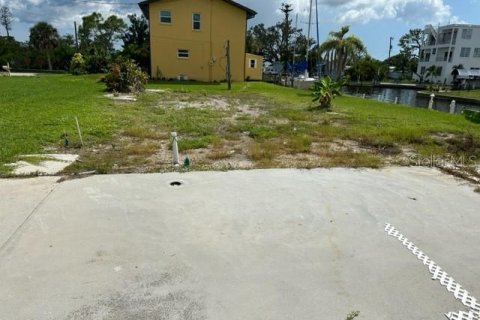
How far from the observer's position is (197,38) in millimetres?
27719

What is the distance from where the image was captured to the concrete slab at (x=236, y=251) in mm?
2605

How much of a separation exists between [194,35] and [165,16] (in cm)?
251

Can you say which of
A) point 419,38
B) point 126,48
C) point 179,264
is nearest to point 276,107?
point 179,264

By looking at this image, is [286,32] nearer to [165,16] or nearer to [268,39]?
[268,39]

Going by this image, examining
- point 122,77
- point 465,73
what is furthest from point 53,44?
point 465,73

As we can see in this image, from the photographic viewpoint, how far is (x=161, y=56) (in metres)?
27.6

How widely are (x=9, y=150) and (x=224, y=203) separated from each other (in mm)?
4440

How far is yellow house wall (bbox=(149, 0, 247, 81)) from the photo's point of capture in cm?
2709

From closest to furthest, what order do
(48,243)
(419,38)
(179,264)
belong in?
(179,264), (48,243), (419,38)

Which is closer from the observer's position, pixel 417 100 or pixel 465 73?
pixel 417 100

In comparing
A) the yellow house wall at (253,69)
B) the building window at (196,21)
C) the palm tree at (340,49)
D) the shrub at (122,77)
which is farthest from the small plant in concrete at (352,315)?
the yellow house wall at (253,69)

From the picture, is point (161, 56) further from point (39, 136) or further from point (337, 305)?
point (337, 305)

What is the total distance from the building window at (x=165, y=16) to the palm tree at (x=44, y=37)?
95.4 ft

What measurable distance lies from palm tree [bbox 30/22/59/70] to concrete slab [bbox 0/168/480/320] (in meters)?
51.7
